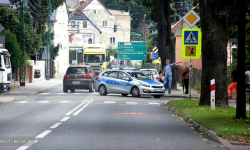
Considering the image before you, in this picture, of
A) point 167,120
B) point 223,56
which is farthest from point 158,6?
point 167,120

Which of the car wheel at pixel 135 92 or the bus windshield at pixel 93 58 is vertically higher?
the bus windshield at pixel 93 58

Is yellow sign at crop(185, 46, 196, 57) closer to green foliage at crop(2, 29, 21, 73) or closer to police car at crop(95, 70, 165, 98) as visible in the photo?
police car at crop(95, 70, 165, 98)

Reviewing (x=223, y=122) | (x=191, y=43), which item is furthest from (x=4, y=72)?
(x=223, y=122)

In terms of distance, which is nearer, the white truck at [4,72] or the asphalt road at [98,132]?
the asphalt road at [98,132]

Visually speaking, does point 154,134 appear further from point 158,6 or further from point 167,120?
point 158,6

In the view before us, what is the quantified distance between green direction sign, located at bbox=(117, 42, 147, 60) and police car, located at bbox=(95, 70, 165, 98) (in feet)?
96.7

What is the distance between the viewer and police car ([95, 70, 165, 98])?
31.1 metres

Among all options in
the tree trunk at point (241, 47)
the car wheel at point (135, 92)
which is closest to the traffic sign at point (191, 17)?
the tree trunk at point (241, 47)

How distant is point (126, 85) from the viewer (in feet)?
104

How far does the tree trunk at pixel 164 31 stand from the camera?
3597cm

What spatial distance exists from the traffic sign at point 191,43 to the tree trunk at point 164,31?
13530mm

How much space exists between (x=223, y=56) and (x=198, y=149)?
33.2 ft

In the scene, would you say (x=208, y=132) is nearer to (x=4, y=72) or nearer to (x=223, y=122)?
(x=223, y=122)

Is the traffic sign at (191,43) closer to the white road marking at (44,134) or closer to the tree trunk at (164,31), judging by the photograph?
the white road marking at (44,134)
